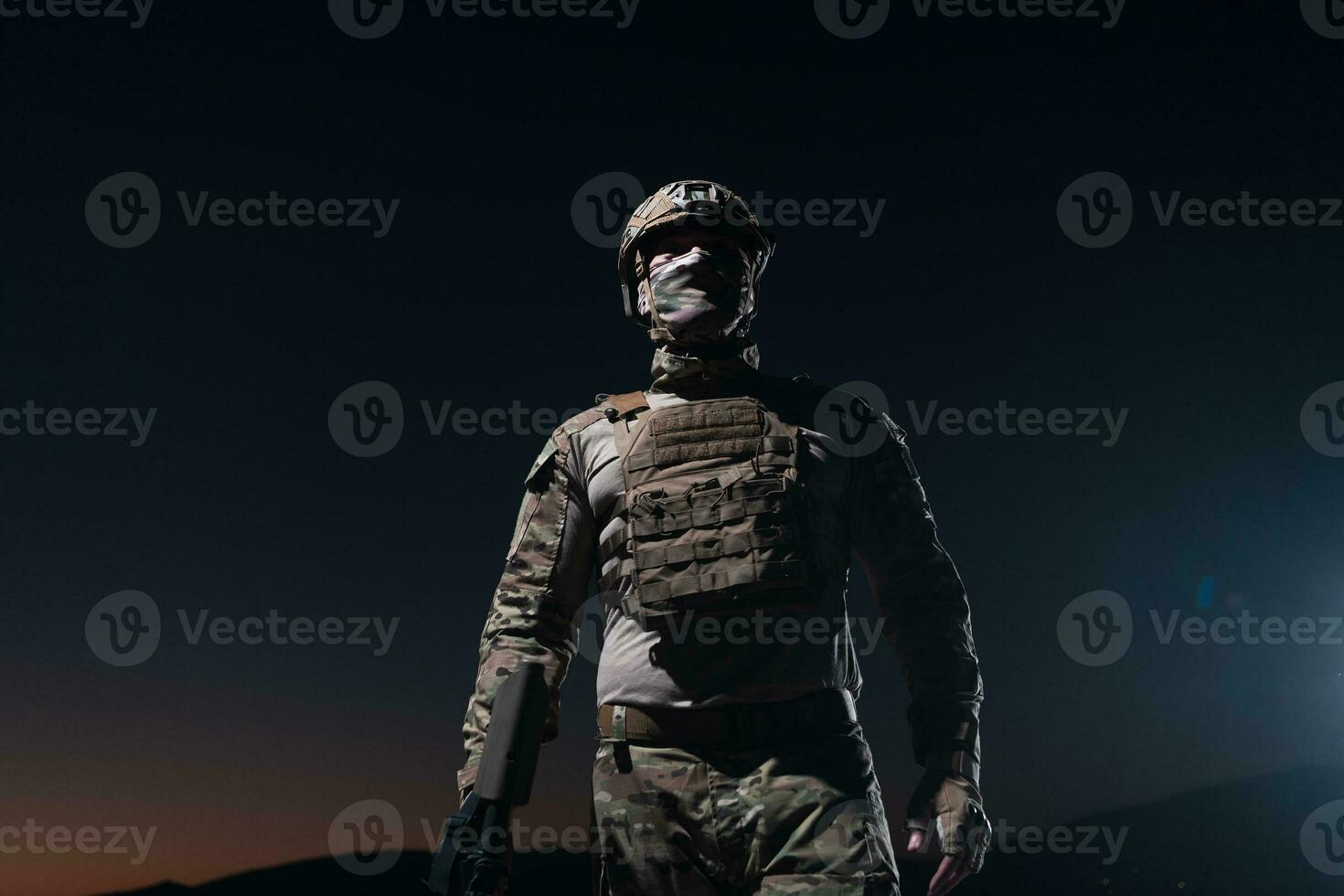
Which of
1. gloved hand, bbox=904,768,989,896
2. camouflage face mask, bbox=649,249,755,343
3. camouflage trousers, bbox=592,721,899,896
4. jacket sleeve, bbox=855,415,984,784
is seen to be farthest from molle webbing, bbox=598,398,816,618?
gloved hand, bbox=904,768,989,896

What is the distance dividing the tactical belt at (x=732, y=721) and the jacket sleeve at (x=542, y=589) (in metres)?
0.50

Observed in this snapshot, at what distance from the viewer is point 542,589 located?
422 centimetres

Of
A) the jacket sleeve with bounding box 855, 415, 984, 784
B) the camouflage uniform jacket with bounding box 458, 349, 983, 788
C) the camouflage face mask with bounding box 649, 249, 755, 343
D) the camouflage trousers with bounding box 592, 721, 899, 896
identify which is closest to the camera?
the camouflage trousers with bounding box 592, 721, 899, 896

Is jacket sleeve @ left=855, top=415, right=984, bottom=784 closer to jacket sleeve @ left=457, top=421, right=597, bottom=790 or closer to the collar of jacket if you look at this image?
the collar of jacket

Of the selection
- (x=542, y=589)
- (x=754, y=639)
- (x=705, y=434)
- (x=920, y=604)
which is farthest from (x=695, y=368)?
(x=920, y=604)

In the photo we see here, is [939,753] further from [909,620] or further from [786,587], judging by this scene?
[786,587]

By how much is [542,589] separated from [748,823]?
1355 millimetres

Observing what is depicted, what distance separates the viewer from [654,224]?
4.67 metres

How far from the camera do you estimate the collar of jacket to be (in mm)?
4500

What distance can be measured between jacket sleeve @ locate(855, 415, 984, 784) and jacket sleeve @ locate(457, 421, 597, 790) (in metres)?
1.30

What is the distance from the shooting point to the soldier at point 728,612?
11.6 feet

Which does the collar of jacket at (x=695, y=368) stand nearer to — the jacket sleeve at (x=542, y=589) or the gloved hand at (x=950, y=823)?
the jacket sleeve at (x=542, y=589)

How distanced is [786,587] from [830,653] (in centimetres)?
32

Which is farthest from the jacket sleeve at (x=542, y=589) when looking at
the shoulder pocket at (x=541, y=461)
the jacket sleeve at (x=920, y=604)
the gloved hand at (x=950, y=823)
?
the gloved hand at (x=950, y=823)
